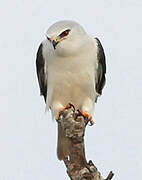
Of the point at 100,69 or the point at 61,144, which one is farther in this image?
the point at 61,144

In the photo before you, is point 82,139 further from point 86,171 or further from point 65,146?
point 65,146

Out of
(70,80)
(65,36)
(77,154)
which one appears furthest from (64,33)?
(77,154)

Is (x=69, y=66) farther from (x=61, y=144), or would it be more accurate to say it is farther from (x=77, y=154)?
(x=77, y=154)

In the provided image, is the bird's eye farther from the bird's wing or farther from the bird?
the bird's wing

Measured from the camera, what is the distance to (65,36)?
28.5ft

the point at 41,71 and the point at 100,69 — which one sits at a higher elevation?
the point at 41,71

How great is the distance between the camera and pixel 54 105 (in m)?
9.40

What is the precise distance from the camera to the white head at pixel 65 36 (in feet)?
27.8

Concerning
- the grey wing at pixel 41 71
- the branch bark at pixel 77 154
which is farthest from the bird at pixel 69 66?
the branch bark at pixel 77 154

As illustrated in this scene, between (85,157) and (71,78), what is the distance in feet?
7.10

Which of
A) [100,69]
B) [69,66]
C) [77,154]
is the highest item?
[69,66]

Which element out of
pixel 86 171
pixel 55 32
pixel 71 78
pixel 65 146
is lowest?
pixel 65 146

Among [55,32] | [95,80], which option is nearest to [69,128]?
[55,32]

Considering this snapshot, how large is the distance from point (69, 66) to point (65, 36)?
58 centimetres
